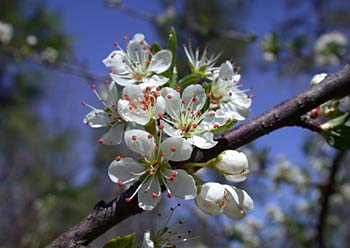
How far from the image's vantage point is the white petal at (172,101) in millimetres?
626

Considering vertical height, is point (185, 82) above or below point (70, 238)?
above

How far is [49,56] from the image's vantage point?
2.38 metres

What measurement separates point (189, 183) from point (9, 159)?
8.59 meters

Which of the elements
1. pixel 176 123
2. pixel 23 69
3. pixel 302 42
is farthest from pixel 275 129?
pixel 23 69

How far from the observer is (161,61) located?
72 cm

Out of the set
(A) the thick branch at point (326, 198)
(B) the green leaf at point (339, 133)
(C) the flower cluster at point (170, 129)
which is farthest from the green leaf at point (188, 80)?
(A) the thick branch at point (326, 198)

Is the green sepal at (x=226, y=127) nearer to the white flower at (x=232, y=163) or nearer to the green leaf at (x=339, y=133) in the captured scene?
the white flower at (x=232, y=163)

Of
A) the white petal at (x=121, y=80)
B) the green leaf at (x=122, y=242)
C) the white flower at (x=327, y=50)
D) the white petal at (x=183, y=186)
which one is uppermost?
the white flower at (x=327, y=50)

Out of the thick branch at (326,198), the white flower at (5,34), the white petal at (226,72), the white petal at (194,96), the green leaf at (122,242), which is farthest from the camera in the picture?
the white flower at (5,34)

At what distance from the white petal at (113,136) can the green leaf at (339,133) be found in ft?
1.19

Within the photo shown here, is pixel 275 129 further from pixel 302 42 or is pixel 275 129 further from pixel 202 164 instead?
pixel 302 42

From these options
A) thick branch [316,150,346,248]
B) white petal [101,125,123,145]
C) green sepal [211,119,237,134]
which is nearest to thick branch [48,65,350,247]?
green sepal [211,119,237,134]

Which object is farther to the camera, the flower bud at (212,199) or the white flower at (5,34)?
the white flower at (5,34)

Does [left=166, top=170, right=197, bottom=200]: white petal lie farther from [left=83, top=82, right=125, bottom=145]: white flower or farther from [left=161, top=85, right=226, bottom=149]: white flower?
[left=83, top=82, right=125, bottom=145]: white flower
